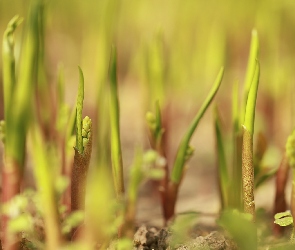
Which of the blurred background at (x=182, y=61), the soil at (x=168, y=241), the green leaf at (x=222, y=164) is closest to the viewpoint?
the soil at (x=168, y=241)

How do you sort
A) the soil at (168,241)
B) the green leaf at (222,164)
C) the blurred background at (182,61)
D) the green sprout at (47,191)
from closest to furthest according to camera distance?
the green sprout at (47,191)
the soil at (168,241)
the green leaf at (222,164)
the blurred background at (182,61)

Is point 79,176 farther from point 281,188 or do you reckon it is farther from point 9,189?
point 281,188

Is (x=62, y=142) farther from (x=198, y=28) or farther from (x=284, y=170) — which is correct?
(x=198, y=28)

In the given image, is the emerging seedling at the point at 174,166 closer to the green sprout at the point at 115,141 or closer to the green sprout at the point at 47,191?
the green sprout at the point at 115,141

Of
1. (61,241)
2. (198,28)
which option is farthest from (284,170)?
(198,28)

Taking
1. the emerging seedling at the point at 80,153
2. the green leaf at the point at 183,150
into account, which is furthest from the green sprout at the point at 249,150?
the emerging seedling at the point at 80,153

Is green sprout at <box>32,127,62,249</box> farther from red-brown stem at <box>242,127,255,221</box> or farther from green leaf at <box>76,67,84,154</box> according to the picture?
red-brown stem at <box>242,127,255,221</box>

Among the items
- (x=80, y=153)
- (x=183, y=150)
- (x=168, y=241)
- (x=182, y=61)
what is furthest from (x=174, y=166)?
(x=182, y=61)

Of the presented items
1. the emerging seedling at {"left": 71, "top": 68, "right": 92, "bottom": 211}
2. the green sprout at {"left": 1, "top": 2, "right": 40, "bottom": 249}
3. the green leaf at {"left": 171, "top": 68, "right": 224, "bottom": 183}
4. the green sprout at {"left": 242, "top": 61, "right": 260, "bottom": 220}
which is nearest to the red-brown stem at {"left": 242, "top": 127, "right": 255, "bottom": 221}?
the green sprout at {"left": 242, "top": 61, "right": 260, "bottom": 220}
